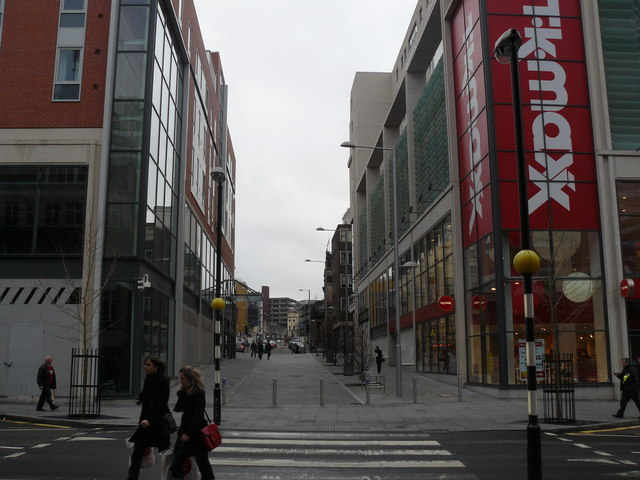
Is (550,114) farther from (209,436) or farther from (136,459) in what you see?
(136,459)

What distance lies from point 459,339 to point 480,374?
232cm

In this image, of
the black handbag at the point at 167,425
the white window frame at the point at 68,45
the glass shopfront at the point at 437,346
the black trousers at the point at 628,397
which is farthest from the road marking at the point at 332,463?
the white window frame at the point at 68,45

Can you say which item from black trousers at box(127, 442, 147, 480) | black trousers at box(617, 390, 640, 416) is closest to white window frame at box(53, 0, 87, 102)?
black trousers at box(127, 442, 147, 480)

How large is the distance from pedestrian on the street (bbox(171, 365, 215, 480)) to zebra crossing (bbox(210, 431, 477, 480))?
1.80m

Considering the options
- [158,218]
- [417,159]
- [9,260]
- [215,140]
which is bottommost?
[9,260]

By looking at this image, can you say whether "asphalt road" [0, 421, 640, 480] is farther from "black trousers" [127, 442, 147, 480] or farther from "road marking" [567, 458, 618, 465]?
"black trousers" [127, 442, 147, 480]

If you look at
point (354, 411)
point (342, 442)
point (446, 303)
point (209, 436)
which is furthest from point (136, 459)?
point (446, 303)

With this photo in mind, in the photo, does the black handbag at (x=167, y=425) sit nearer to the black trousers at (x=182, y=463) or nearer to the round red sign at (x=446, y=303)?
the black trousers at (x=182, y=463)

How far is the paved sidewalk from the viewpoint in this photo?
53.7 ft

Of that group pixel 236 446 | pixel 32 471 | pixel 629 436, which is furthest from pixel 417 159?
pixel 32 471

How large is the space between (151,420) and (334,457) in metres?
4.11

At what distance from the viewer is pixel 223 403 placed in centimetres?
2170

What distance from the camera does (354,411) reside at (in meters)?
19.7

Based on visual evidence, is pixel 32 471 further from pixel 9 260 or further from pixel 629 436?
pixel 9 260
